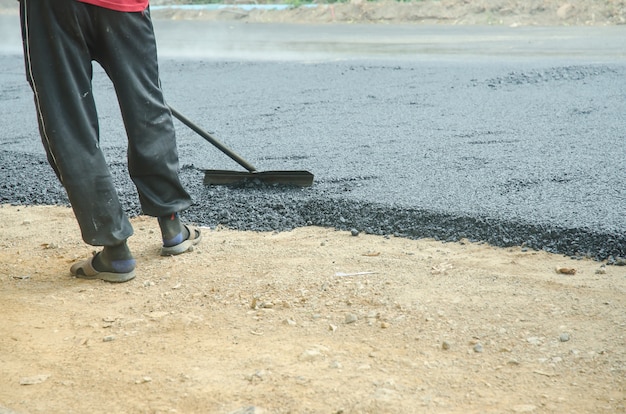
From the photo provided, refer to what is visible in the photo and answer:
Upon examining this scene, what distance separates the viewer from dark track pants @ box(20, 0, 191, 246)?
2699 mm

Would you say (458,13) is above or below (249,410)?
above

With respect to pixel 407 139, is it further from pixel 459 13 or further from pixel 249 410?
pixel 459 13

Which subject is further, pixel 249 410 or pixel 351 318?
pixel 351 318

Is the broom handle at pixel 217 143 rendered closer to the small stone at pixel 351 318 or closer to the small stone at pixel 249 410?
the small stone at pixel 351 318

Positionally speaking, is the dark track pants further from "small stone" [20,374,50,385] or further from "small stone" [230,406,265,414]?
"small stone" [230,406,265,414]

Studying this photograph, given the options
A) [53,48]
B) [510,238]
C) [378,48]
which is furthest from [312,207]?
[378,48]

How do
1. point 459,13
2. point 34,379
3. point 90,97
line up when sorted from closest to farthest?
point 34,379 < point 90,97 < point 459,13

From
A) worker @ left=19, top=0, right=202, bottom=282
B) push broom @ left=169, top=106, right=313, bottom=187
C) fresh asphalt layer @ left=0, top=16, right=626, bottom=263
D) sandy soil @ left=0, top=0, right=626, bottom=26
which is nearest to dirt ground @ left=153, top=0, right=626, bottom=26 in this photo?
sandy soil @ left=0, top=0, right=626, bottom=26

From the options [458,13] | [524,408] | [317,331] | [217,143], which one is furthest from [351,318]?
[458,13]

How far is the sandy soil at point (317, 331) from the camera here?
1956mm

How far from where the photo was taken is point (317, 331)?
2.35 meters

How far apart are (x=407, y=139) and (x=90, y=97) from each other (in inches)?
100

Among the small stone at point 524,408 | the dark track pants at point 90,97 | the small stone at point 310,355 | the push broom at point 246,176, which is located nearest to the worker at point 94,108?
the dark track pants at point 90,97

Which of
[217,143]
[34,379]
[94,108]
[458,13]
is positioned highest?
[94,108]
